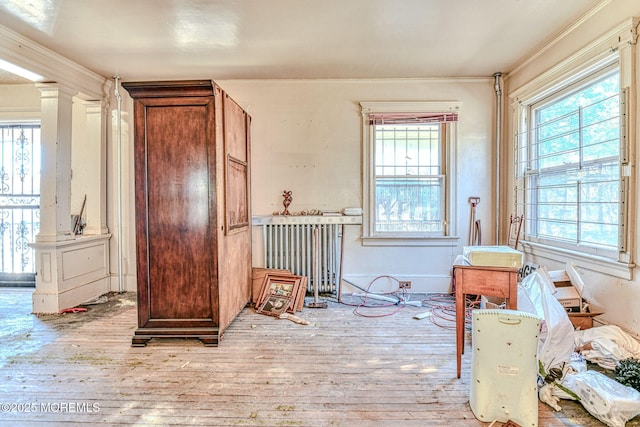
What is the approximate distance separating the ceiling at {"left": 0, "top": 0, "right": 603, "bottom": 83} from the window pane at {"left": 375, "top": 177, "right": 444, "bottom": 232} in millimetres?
1391

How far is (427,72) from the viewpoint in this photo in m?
3.94

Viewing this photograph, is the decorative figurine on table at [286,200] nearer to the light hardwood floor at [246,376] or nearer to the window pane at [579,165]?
the light hardwood floor at [246,376]

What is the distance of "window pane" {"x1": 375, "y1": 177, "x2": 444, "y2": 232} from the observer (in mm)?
4172

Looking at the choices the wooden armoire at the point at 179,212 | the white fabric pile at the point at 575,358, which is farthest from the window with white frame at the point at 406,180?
the wooden armoire at the point at 179,212

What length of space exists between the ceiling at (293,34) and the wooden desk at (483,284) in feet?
6.99

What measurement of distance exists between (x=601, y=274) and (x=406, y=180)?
2.17 metres

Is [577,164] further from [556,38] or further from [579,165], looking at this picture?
[556,38]

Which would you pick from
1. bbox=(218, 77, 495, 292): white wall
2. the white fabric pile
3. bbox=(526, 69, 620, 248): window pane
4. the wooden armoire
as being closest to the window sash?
bbox=(218, 77, 495, 292): white wall

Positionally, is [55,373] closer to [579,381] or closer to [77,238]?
[77,238]

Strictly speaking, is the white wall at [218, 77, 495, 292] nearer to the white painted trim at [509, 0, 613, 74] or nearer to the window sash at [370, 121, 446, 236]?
the window sash at [370, 121, 446, 236]

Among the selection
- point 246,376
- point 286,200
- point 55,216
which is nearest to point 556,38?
point 286,200

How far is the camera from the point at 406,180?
4168 mm

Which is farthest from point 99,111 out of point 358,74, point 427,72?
point 427,72

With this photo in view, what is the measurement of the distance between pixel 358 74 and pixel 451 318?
3.06m
